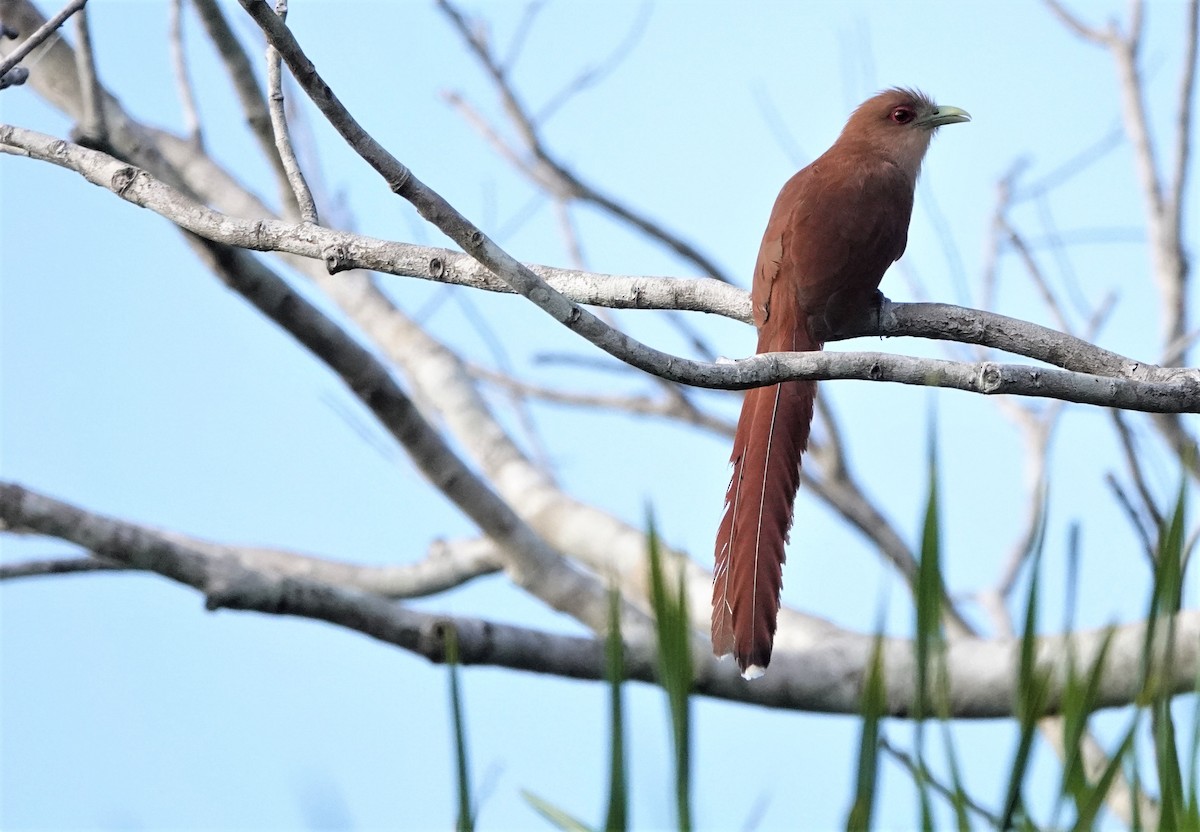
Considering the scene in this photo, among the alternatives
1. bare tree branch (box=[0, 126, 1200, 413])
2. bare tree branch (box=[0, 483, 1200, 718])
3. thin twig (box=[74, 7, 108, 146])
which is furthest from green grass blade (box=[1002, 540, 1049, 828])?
thin twig (box=[74, 7, 108, 146])

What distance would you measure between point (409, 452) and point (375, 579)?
50.5 inches

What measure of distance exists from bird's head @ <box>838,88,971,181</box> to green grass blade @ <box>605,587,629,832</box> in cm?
271

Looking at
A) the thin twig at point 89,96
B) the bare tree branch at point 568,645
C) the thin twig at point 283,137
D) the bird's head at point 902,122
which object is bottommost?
the bare tree branch at point 568,645

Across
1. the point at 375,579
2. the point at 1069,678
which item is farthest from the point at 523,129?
the point at 1069,678

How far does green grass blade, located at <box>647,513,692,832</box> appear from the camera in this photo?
1311 millimetres

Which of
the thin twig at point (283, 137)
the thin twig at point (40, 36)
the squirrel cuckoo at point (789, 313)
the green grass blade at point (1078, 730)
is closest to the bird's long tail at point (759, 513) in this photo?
the squirrel cuckoo at point (789, 313)

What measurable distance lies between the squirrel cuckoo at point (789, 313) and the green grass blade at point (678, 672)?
1.12m

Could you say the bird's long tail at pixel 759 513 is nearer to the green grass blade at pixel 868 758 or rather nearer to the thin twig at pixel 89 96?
the green grass blade at pixel 868 758

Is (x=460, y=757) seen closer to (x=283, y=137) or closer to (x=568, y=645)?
(x=283, y=137)

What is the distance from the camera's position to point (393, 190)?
6.78 feet

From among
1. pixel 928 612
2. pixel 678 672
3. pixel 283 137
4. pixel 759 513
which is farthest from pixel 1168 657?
pixel 283 137

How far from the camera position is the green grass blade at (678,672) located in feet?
4.30

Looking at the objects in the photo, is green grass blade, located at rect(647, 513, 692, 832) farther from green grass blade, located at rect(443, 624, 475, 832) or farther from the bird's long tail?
the bird's long tail

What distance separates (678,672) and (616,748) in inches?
4.5
